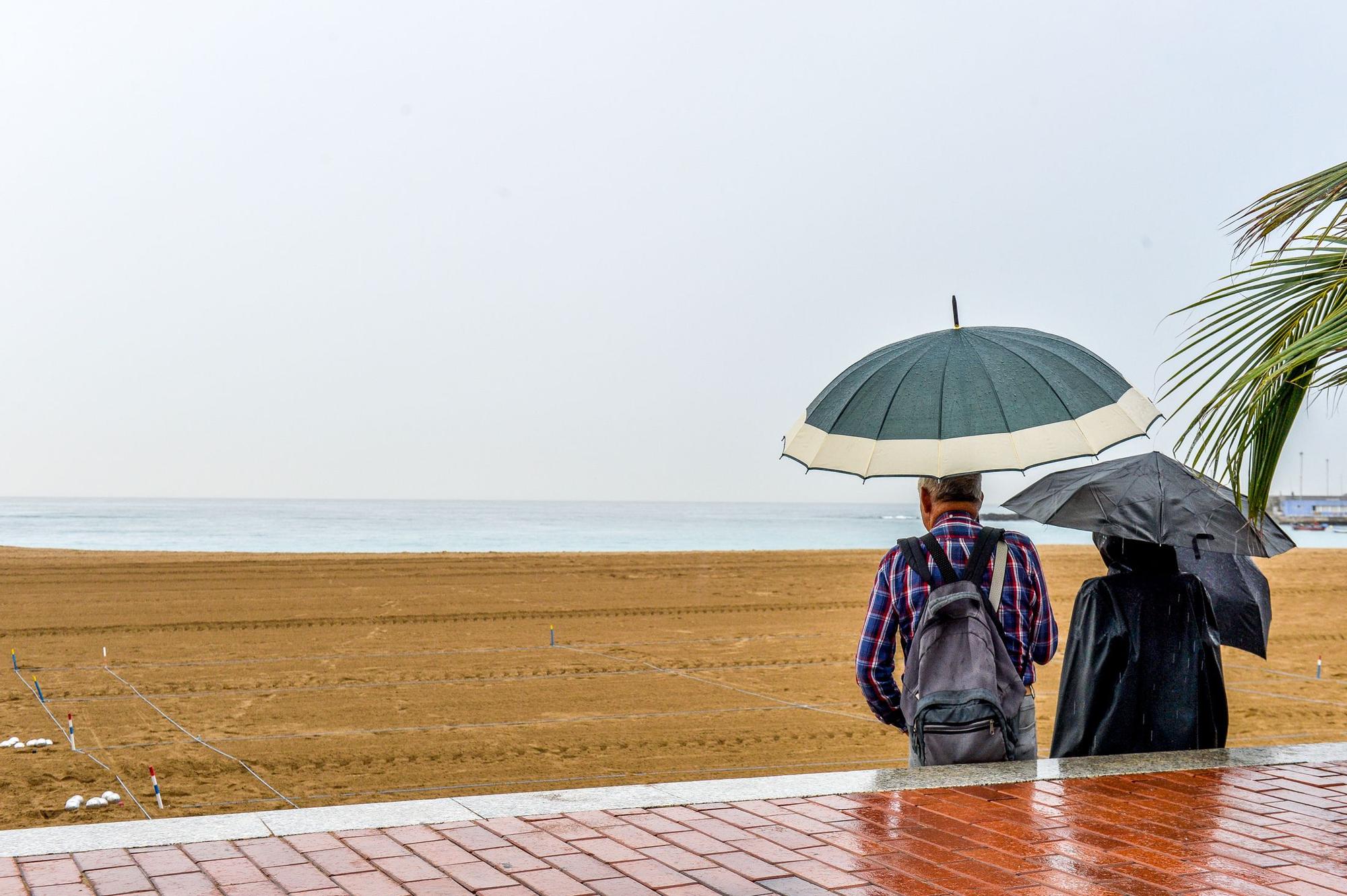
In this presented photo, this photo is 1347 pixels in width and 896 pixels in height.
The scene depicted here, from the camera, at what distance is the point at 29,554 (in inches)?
1156

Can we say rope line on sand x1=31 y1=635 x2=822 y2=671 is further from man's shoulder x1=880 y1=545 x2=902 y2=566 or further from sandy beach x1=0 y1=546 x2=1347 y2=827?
man's shoulder x1=880 y1=545 x2=902 y2=566

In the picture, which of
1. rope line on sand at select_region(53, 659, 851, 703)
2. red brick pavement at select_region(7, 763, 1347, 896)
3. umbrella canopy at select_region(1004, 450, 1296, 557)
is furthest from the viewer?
rope line on sand at select_region(53, 659, 851, 703)

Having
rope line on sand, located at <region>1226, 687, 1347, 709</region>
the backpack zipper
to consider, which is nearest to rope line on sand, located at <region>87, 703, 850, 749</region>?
rope line on sand, located at <region>1226, 687, 1347, 709</region>

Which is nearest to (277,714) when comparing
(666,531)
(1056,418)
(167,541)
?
(1056,418)

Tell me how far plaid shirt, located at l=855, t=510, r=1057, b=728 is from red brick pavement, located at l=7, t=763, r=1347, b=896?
49 centimetres

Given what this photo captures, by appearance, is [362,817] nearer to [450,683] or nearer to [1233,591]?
[1233,591]

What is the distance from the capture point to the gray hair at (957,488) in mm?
4211

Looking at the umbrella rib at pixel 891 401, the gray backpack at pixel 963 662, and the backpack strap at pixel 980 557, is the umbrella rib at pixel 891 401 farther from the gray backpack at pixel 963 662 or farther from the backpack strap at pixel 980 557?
the backpack strap at pixel 980 557

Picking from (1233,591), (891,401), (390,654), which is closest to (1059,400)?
(891,401)

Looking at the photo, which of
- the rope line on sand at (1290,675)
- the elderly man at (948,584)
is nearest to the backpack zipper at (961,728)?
the elderly man at (948,584)

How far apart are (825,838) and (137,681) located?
31.5 feet

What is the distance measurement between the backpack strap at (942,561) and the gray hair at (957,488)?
26cm

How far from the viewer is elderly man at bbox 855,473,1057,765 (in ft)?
13.1

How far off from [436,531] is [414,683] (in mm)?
45338
